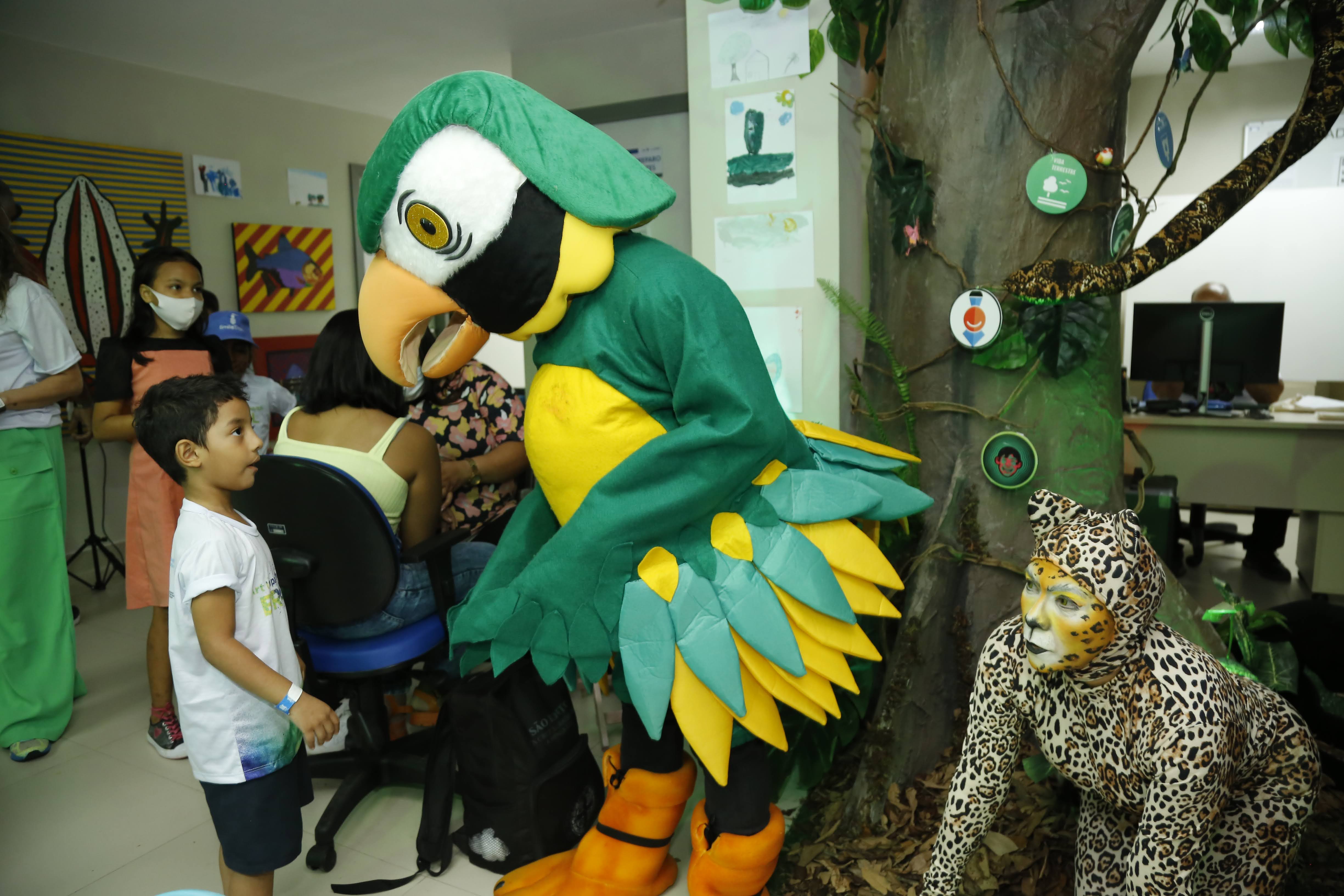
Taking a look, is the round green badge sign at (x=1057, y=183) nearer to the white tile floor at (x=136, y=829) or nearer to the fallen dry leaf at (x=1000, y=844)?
the fallen dry leaf at (x=1000, y=844)

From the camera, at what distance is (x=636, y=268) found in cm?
137

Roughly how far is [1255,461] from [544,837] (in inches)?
145

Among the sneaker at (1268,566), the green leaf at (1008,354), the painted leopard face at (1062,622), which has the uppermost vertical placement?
the green leaf at (1008,354)

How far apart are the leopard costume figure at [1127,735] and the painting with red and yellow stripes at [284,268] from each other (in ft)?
16.1

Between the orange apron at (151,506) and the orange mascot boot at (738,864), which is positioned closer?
the orange mascot boot at (738,864)

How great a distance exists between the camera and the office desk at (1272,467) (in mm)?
3617

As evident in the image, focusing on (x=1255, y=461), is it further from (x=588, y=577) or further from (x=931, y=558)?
(x=588, y=577)

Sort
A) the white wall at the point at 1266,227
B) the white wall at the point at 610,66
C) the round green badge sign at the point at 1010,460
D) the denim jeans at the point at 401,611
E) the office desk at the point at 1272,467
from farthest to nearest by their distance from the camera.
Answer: the white wall at the point at 1266,227 < the white wall at the point at 610,66 < the office desk at the point at 1272,467 < the denim jeans at the point at 401,611 < the round green badge sign at the point at 1010,460

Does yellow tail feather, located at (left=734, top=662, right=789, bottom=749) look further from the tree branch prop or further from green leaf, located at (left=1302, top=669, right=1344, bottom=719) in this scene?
green leaf, located at (left=1302, top=669, right=1344, bottom=719)

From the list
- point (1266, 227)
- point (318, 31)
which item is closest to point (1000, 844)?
point (318, 31)

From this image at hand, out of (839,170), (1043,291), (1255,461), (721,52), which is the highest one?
(721,52)

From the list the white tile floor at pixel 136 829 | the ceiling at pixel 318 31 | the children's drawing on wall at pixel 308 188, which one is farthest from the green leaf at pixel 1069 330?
the children's drawing on wall at pixel 308 188

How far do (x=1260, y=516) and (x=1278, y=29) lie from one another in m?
3.49

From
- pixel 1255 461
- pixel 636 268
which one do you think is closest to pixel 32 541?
pixel 636 268
